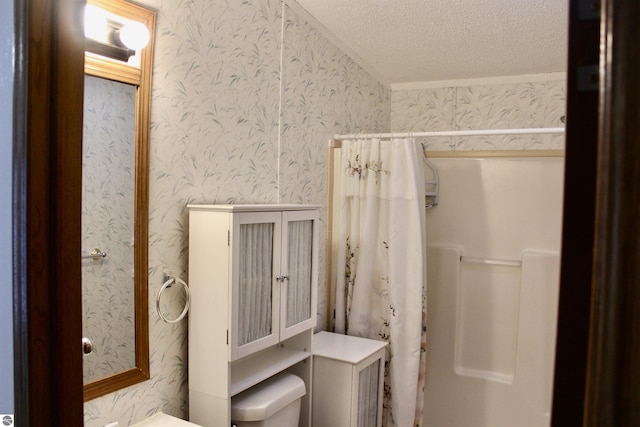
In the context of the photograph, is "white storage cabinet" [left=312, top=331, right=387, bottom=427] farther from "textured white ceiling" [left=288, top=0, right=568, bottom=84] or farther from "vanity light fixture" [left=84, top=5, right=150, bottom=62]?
"textured white ceiling" [left=288, top=0, right=568, bottom=84]

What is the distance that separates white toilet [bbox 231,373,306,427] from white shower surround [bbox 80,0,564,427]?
23 centimetres

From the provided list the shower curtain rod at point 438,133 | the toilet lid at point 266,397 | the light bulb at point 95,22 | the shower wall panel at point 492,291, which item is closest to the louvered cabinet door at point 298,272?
the toilet lid at point 266,397

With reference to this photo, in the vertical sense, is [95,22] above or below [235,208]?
above

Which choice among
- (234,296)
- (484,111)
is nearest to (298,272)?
(234,296)

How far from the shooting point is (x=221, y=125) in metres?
1.92

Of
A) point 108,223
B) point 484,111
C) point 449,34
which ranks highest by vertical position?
point 449,34

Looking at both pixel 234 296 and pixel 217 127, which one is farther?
pixel 217 127

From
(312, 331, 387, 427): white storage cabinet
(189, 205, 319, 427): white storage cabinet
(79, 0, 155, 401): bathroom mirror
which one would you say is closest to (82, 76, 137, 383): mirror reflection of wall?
(79, 0, 155, 401): bathroom mirror

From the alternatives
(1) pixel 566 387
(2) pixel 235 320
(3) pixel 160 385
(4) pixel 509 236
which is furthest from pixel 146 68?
Result: (4) pixel 509 236

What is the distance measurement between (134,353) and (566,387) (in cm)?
149

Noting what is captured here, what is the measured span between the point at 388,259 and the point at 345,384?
0.74m

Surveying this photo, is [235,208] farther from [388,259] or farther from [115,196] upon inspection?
[388,259]

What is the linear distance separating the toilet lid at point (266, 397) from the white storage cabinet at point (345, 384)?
0.70 feet

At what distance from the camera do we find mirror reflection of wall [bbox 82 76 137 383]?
4.69 feet
